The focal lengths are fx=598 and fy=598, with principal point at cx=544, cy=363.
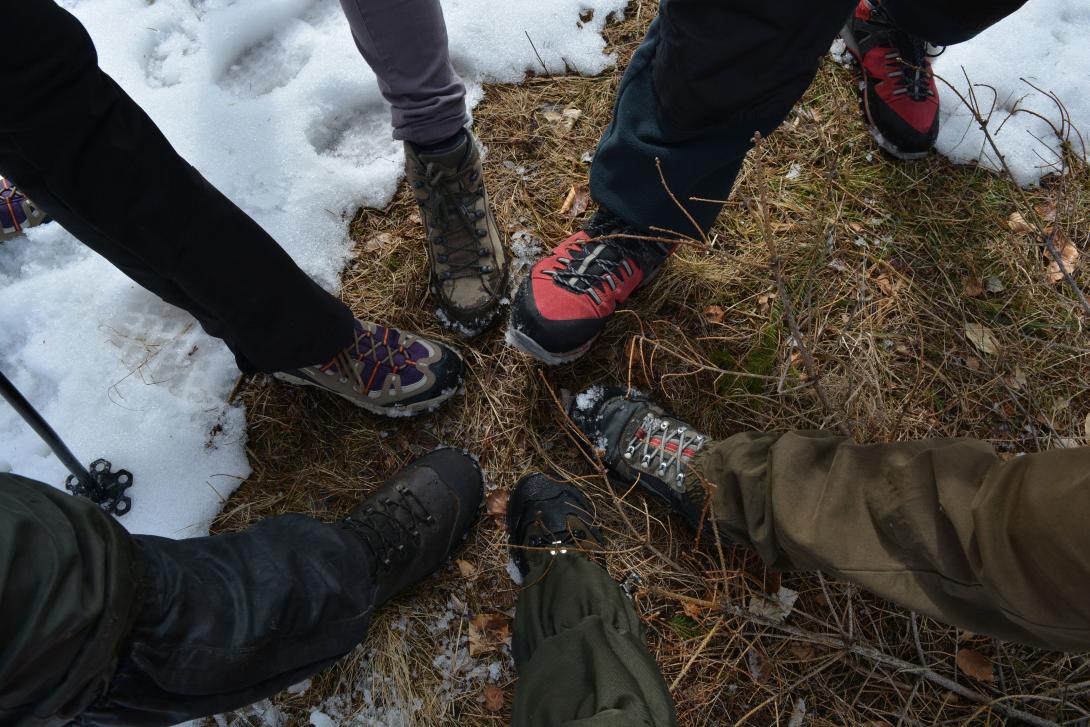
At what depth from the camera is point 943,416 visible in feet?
6.64

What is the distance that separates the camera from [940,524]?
45.2 inches

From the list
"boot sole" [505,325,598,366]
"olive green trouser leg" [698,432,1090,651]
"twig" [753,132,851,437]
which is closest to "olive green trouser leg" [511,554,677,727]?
"olive green trouser leg" [698,432,1090,651]

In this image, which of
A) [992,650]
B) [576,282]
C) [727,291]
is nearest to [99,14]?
[576,282]

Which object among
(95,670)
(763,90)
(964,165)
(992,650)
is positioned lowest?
(992,650)

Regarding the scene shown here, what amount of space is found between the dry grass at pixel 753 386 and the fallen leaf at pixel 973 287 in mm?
22

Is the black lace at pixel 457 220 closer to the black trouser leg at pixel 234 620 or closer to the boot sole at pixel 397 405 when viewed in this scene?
the boot sole at pixel 397 405

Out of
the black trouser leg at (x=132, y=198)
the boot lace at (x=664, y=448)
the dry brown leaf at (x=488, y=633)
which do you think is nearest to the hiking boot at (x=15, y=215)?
the black trouser leg at (x=132, y=198)

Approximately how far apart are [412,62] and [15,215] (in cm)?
162

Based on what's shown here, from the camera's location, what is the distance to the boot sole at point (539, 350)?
1.93 meters

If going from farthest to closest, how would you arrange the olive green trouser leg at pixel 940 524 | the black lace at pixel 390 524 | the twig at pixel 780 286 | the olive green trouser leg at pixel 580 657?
the black lace at pixel 390 524
the olive green trouser leg at pixel 580 657
the twig at pixel 780 286
the olive green trouser leg at pixel 940 524

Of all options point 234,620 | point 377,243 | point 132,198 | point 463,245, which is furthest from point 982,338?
point 132,198

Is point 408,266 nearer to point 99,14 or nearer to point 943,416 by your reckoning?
point 99,14

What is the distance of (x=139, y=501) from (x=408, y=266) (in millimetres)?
1162

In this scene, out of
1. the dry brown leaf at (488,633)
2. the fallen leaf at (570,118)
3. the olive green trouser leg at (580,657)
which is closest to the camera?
the olive green trouser leg at (580,657)
